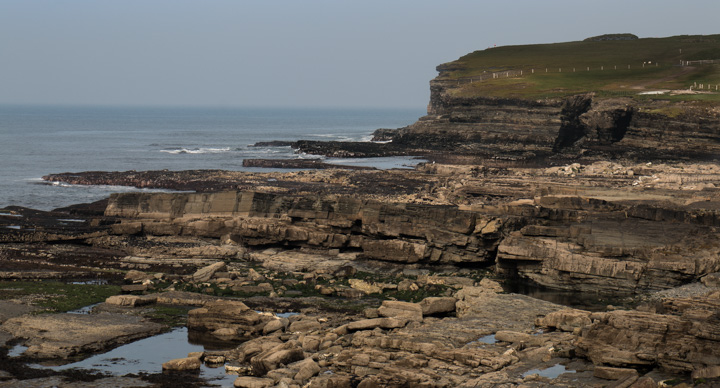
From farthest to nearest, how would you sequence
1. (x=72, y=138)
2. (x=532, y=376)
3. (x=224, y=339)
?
(x=72, y=138), (x=224, y=339), (x=532, y=376)

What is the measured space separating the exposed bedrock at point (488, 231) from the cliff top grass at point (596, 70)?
61.0 m

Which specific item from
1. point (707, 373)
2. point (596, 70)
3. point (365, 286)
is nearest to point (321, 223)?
point (365, 286)

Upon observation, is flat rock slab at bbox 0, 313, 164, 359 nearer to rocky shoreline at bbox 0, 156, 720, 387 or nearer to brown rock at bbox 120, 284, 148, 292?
A: rocky shoreline at bbox 0, 156, 720, 387

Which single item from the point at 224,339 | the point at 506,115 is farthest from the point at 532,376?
the point at 506,115

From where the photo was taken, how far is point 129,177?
3199 inches

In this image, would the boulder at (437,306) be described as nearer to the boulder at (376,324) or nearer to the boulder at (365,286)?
the boulder at (376,324)

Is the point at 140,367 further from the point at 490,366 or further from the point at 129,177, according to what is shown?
the point at 129,177

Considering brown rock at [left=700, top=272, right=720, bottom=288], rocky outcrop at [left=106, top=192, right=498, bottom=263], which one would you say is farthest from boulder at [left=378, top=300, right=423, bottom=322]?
brown rock at [left=700, top=272, right=720, bottom=288]

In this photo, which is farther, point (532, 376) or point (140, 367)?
point (140, 367)

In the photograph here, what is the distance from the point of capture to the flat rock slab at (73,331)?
2645 centimetres

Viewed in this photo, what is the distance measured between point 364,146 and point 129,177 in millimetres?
41041

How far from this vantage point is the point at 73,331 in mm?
28266

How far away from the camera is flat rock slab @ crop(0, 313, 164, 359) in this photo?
26.5 metres

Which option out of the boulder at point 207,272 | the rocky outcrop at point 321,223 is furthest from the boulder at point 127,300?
the rocky outcrop at point 321,223
